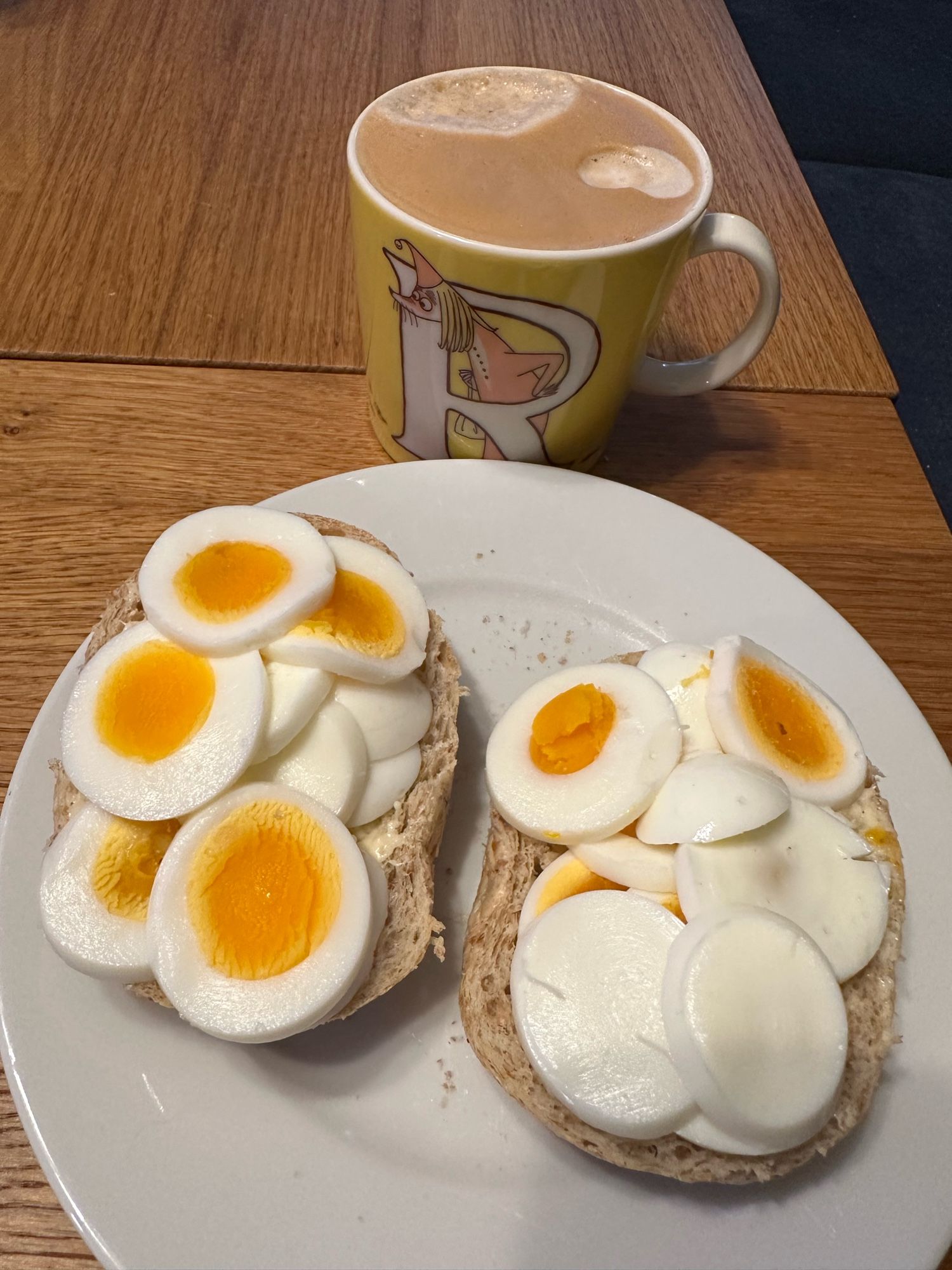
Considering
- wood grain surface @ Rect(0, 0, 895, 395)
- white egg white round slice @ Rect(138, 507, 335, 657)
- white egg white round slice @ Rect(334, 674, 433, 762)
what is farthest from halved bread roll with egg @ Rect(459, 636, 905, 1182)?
wood grain surface @ Rect(0, 0, 895, 395)

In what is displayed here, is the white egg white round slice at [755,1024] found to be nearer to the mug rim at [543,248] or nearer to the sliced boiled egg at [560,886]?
the sliced boiled egg at [560,886]

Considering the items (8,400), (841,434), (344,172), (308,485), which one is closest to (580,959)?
(308,485)

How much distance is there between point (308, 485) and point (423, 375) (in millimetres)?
323

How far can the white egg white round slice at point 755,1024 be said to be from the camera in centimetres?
100

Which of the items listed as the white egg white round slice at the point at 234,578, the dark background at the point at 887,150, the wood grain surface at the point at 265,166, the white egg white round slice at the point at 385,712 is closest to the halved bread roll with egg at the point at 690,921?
the white egg white round slice at the point at 385,712

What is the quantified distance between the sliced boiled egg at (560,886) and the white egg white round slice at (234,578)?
1.82ft

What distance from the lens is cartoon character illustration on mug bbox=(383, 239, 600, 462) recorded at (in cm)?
138

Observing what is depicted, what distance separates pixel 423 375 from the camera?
1.58m

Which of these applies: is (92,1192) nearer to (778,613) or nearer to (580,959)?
(580,959)

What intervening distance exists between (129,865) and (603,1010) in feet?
2.30

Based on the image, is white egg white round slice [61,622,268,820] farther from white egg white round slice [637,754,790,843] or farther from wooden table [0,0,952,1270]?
white egg white round slice [637,754,790,843]

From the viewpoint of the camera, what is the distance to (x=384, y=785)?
130cm

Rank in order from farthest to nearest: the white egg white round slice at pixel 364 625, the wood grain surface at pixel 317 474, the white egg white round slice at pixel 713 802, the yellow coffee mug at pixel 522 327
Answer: the wood grain surface at pixel 317 474
the yellow coffee mug at pixel 522 327
the white egg white round slice at pixel 364 625
the white egg white round slice at pixel 713 802

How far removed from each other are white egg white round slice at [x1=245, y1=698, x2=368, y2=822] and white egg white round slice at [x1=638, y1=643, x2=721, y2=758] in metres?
0.51
